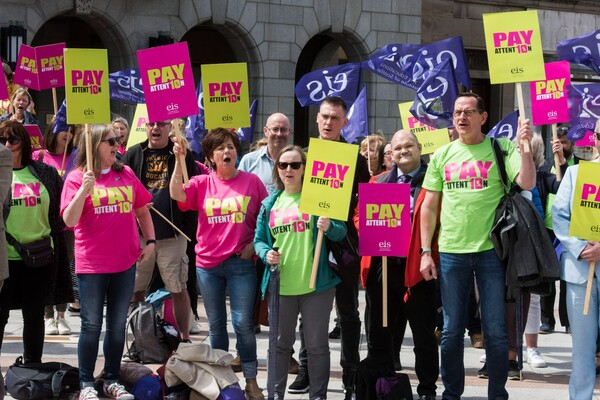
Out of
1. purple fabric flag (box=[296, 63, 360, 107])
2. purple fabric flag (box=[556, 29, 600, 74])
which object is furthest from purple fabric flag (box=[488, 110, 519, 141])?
purple fabric flag (box=[296, 63, 360, 107])

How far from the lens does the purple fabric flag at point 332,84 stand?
12516mm

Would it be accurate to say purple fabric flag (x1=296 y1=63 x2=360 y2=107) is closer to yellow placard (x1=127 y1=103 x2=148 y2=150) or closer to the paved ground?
yellow placard (x1=127 y1=103 x2=148 y2=150)

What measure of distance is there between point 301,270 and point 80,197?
1.51m

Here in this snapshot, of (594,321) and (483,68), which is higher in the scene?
(483,68)

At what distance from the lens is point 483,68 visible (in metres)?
26.6

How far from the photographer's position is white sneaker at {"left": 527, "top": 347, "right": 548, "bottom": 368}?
9547mm

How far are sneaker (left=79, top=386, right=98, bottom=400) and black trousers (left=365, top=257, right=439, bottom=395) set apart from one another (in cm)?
186

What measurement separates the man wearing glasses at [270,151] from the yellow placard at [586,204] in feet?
A: 7.96

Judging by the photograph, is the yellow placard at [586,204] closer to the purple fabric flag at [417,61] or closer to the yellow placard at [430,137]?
the purple fabric flag at [417,61]

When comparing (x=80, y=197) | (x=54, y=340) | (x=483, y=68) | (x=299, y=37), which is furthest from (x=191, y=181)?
(x=483, y=68)

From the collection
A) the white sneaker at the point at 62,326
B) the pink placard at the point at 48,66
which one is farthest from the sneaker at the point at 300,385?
the pink placard at the point at 48,66

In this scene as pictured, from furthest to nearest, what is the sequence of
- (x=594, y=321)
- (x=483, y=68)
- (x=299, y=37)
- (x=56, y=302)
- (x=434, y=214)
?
(x=483, y=68)
(x=299, y=37)
(x=56, y=302)
(x=434, y=214)
(x=594, y=321)

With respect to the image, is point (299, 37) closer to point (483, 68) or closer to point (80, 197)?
point (483, 68)

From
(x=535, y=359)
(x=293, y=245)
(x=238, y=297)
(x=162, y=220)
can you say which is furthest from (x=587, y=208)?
(x=162, y=220)
